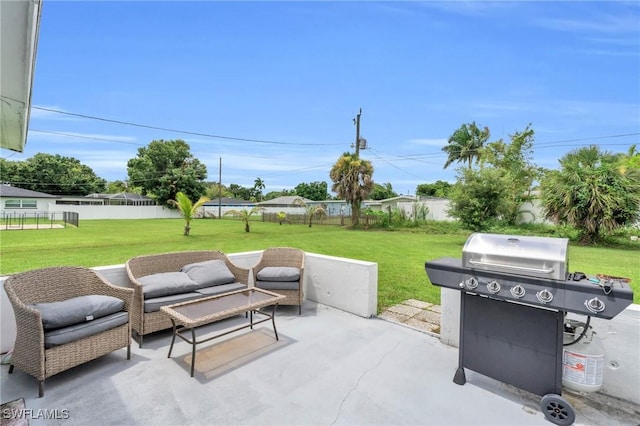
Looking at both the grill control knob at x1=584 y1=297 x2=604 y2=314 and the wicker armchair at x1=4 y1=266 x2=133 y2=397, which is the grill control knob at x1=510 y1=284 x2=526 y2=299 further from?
the wicker armchair at x1=4 y1=266 x2=133 y2=397

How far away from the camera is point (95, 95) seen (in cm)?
1381

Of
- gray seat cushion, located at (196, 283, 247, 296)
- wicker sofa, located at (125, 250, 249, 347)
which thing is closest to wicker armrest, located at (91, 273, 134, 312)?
wicker sofa, located at (125, 250, 249, 347)

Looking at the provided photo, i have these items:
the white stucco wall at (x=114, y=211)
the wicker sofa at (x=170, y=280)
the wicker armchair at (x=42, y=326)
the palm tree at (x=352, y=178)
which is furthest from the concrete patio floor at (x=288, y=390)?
the white stucco wall at (x=114, y=211)

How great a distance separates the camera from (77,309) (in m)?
2.47

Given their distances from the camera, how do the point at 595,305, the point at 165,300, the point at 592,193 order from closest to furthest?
the point at 595,305 → the point at 165,300 → the point at 592,193

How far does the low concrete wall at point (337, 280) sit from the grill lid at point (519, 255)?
185cm

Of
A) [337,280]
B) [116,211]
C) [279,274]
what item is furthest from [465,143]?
[116,211]

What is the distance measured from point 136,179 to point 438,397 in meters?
37.9

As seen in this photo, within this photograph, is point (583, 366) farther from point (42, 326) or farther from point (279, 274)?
point (42, 326)

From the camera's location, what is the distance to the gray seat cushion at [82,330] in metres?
2.27

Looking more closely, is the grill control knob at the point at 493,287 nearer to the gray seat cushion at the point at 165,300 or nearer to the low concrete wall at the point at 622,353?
the low concrete wall at the point at 622,353

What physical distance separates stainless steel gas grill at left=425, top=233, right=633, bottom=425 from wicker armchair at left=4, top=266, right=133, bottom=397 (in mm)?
2849

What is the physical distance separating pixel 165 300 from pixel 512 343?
10.6ft

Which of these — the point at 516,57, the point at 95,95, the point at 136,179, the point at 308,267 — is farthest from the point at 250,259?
the point at 136,179
